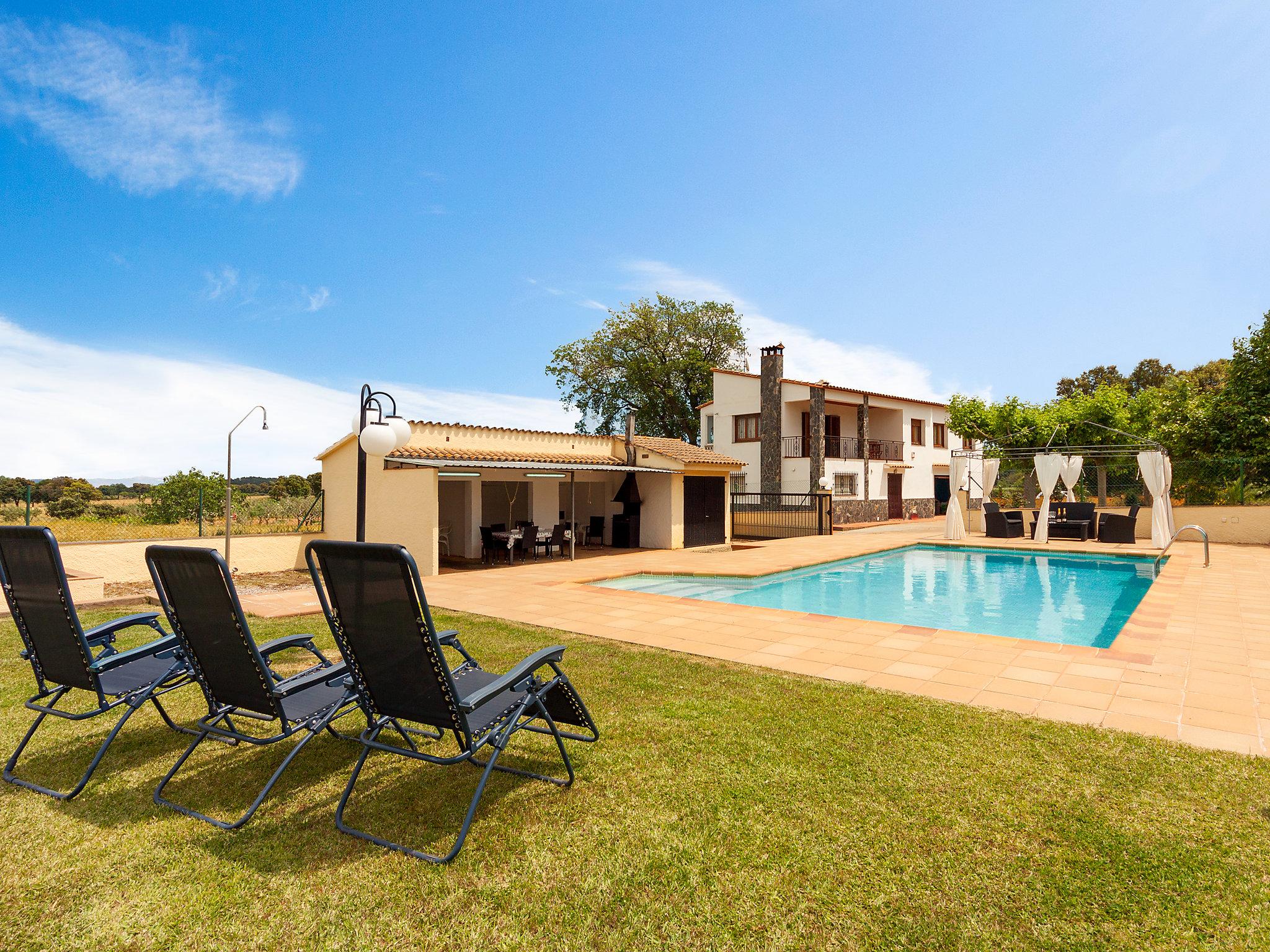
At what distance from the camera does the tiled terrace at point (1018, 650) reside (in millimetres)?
4594

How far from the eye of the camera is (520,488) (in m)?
20.1

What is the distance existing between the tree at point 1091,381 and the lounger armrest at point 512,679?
184 ft

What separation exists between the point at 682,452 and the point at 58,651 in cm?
1712

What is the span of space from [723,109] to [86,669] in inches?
595

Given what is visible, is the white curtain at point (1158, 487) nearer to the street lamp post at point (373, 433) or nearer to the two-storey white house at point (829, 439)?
the two-storey white house at point (829, 439)

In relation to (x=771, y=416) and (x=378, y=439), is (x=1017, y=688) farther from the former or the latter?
(x=771, y=416)

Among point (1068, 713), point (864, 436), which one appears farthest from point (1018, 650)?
point (864, 436)

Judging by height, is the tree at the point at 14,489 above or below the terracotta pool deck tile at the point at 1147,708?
above

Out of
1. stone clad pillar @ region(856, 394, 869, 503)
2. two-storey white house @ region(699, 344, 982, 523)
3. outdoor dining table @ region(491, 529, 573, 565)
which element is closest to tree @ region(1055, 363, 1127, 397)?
two-storey white house @ region(699, 344, 982, 523)

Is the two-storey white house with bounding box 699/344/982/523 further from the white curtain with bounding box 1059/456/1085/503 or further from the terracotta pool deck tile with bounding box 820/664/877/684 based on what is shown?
the terracotta pool deck tile with bounding box 820/664/877/684

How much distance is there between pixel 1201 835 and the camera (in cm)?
286

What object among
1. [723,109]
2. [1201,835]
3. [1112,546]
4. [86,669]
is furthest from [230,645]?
[1112,546]

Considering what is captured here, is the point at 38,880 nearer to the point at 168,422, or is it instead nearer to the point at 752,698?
the point at 752,698

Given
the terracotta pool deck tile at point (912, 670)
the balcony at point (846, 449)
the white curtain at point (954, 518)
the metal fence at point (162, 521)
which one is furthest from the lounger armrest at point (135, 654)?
the balcony at point (846, 449)
